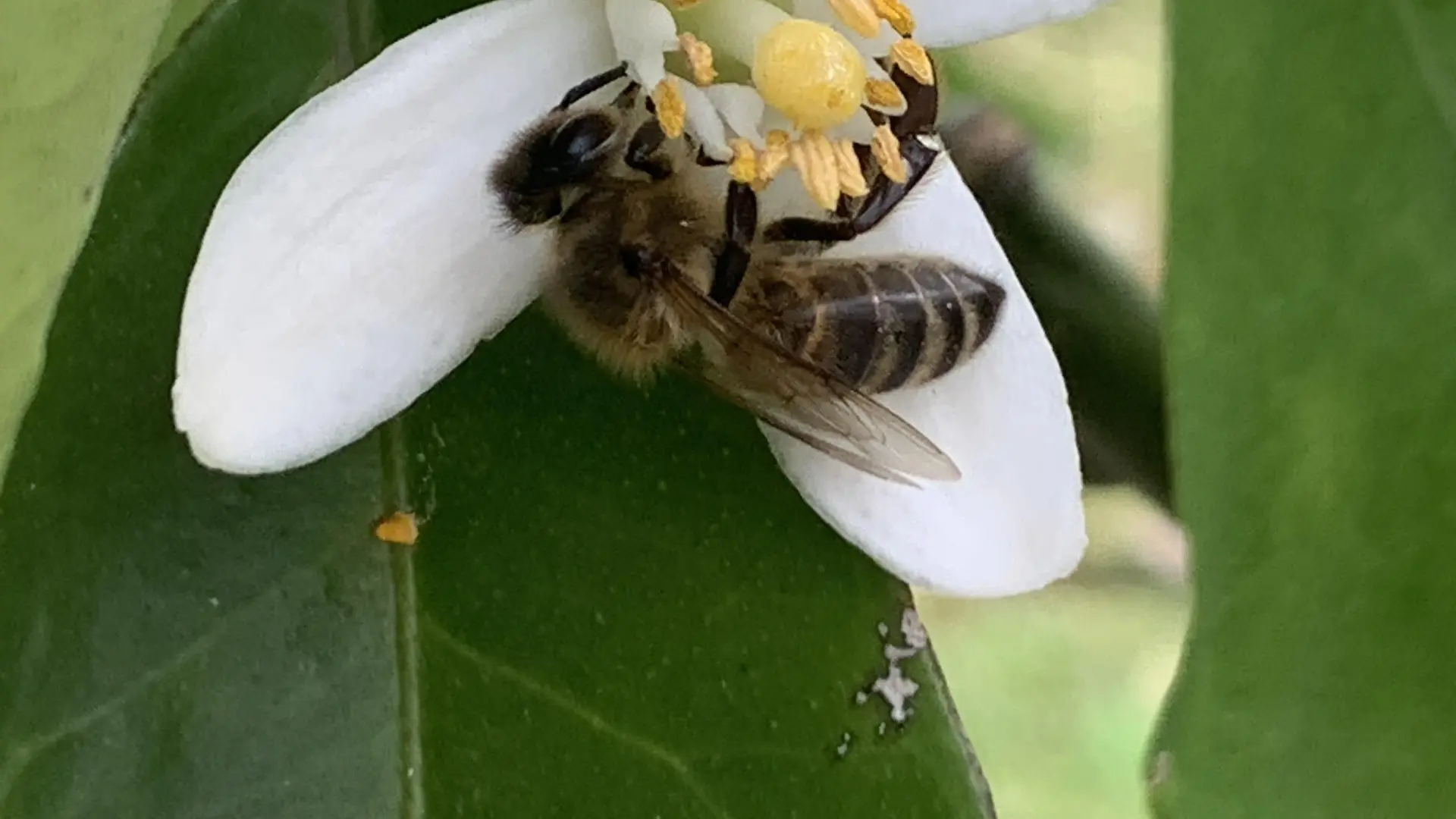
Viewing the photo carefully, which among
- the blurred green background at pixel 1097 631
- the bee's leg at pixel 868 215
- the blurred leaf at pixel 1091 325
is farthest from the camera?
the blurred green background at pixel 1097 631

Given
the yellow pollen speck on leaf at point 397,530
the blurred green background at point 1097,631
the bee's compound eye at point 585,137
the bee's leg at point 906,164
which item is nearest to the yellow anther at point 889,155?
the bee's leg at point 906,164

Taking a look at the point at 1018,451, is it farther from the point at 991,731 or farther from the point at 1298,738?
the point at 991,731

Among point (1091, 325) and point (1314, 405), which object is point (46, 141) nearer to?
point (1314, 405)

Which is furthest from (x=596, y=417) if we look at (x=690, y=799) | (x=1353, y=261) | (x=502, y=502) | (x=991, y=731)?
(x=991, y=731)

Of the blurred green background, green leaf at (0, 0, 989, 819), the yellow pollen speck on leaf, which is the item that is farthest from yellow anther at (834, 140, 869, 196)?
the blurred green background

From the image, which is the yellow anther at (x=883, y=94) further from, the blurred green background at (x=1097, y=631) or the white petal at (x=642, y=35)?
the blurred green background at (x=1097, y=631)
